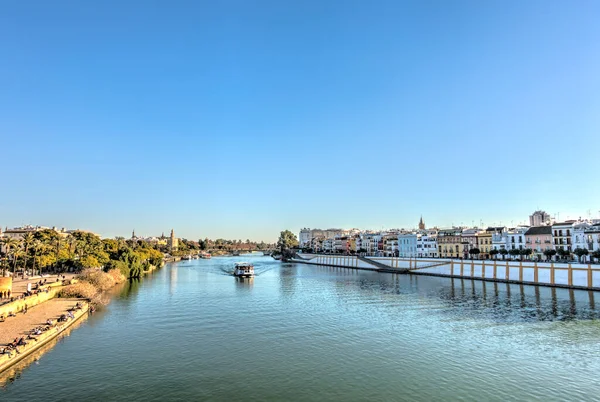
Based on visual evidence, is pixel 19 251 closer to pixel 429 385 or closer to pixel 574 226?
pixel 429 385

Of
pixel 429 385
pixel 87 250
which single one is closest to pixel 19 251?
pixel 87 250

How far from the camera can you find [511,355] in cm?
3025

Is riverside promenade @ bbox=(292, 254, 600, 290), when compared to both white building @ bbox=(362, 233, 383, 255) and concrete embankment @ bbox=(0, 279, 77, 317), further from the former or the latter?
concrete embankment @ bbox=(0, 279, 77, 317)

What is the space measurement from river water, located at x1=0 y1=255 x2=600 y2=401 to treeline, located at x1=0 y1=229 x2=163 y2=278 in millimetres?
31175

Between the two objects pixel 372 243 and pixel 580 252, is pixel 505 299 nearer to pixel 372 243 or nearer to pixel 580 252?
pixel 580 252

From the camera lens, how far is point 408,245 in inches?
5595

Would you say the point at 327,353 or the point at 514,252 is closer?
the point at 327,353

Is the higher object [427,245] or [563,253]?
[427,245]

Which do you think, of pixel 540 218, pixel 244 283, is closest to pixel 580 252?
pixel 244 283

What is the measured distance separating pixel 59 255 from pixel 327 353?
77.1 meters

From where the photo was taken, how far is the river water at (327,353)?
78.1 ft

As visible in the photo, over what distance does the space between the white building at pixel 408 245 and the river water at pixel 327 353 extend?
82544mm

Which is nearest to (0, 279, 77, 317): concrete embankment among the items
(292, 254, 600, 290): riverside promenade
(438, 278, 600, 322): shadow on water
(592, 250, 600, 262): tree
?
(438, 278, 600, 322): shadow on water

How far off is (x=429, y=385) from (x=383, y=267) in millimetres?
98874
